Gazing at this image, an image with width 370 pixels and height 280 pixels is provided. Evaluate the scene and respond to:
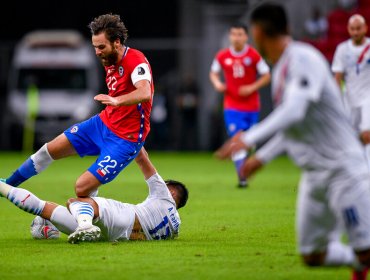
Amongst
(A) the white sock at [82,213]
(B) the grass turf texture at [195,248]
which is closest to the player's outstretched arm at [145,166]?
(B) the grass turf texture at [195,248]

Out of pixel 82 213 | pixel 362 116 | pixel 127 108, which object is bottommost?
pixel 82 213

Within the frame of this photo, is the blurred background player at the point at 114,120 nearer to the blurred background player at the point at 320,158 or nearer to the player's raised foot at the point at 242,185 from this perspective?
the blurred background player at the point at 320,158

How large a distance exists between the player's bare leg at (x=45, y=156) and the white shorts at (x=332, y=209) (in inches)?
172

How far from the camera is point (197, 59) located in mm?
33656

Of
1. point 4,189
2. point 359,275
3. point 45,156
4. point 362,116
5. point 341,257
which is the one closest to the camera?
point 341,257

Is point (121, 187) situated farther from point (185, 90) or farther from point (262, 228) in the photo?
point (185, 90)

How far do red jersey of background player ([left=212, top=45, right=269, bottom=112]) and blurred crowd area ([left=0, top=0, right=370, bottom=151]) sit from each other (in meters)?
8.74

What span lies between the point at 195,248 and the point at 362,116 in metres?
4.49

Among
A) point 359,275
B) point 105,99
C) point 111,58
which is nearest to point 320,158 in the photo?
point 359,275

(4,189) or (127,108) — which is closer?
(4,189)

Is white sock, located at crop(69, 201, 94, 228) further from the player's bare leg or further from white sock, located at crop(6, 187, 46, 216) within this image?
the player's bare leg

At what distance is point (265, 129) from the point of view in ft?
21.7

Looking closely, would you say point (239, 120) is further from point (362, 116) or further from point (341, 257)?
point (341, 257)

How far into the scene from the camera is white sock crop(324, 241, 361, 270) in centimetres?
724
